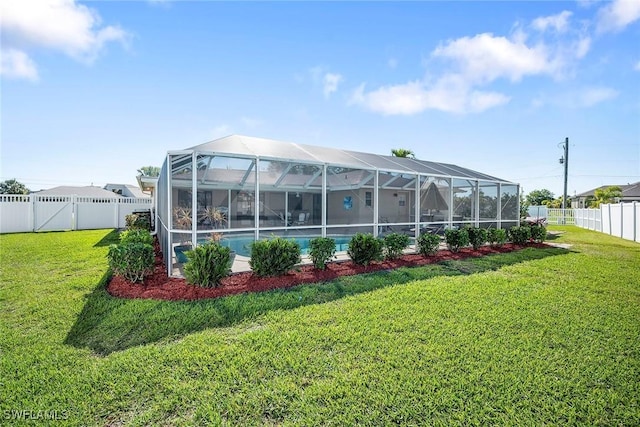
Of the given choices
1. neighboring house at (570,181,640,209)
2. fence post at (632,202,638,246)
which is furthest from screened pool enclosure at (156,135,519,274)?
neighboring house at (570,181,640,209)

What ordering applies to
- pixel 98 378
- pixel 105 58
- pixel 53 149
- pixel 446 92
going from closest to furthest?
pixel 98 378 → pixel 105 58 → pixel 446 92 → pixel 53 149

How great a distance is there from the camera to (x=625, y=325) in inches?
171

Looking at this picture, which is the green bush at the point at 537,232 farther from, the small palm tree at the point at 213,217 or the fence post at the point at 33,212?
the fence post at the point at 33,212

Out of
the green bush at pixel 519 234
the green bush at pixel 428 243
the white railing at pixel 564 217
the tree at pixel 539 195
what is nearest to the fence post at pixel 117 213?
the green bush at pixel 428 243

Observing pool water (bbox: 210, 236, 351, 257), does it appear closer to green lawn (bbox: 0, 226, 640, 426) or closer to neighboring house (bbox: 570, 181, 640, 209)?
green lawn (bbox: 0, 226, 640, 426)

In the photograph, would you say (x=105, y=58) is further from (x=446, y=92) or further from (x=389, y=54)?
(x=446, y=92)

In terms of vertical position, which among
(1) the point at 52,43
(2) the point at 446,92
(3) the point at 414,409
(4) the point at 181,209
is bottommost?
(3) the point at 414,409

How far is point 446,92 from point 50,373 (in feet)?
46.7

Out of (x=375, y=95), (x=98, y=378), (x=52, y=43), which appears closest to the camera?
(x=98, y=378)

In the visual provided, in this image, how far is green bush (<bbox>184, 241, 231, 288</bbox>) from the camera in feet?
19.1

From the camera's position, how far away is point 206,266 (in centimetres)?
582

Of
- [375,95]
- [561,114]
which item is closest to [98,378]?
[375,95]

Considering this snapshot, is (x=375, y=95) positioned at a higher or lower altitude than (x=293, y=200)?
higher

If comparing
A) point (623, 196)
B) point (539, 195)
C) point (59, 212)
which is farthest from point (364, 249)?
point (539, 195)
